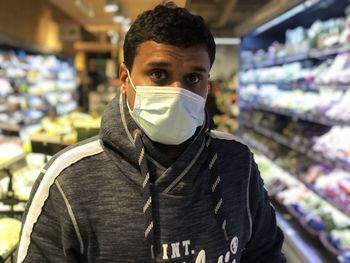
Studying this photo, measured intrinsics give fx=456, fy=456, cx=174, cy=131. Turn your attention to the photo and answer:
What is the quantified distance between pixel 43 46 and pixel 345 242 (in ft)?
38.7

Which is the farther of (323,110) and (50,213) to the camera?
(323,110)

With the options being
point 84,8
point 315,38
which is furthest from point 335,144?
point 84,8

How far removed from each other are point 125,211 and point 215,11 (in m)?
9.11

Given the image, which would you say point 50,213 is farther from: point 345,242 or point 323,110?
point 323,110

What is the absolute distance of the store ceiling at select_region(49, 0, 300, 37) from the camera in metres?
6.00

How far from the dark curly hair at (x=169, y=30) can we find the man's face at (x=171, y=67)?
15 millimetres

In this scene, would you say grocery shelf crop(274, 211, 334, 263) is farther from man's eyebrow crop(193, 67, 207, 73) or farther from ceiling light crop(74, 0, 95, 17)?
ceiling light crop(74, 0, 95, 17)

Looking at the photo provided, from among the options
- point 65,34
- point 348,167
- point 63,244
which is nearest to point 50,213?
point 63,244

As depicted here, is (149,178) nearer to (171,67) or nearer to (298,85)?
(171,67)

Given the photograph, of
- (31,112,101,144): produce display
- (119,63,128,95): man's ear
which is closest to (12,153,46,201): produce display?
(31,112,101,144): produce display

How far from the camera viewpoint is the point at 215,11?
32.1 ft

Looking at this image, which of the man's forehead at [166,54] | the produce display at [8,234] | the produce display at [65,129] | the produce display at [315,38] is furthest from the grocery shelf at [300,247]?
the man's forehead at [166,54]

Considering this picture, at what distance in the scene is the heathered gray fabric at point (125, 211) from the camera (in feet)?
3.72

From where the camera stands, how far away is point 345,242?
3.69 meters
